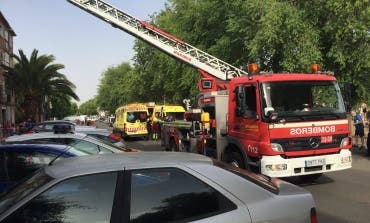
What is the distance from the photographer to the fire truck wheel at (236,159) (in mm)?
11453

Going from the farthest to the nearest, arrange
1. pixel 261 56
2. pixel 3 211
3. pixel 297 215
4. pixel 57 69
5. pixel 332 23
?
1. pixel 57 69
2. pixel 261 56
3. pixel 332 23
4. pixel 297 215
5. pixel 3 211

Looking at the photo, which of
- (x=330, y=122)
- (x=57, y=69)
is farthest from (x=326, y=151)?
(x=57, y=69)

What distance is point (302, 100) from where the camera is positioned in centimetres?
1095

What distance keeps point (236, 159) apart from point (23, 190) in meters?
7.83

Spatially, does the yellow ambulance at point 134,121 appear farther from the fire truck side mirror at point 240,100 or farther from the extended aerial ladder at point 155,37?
the fire truck side mirror at point 240,100

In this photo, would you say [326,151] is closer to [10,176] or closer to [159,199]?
[10,176]

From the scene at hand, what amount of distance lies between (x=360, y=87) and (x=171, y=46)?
7.54 m

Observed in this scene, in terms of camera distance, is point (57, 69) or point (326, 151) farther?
point (57, 69)

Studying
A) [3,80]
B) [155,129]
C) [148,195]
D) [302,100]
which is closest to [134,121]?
[155,129]

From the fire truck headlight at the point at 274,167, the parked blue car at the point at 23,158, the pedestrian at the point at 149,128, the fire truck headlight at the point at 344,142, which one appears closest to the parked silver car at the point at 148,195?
the parked blue car at the point at 23,158

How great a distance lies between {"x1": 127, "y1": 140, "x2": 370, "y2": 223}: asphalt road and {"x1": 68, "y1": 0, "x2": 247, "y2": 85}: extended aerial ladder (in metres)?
8.33

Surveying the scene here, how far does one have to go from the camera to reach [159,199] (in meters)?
4.08

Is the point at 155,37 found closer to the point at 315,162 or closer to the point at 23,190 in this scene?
the point at 315,162

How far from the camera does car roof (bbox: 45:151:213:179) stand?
4.10 metres
